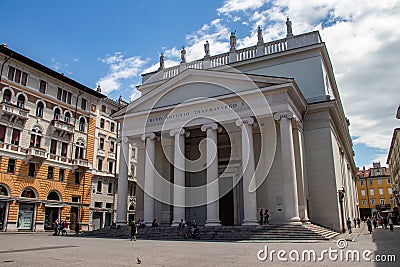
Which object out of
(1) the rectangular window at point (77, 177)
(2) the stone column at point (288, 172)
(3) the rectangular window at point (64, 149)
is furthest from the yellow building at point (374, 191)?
(3) the rectangular window at point (64, 149)

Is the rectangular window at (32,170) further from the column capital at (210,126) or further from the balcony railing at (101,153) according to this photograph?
the column capital at (210,126)

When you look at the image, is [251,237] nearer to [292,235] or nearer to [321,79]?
[292,235]

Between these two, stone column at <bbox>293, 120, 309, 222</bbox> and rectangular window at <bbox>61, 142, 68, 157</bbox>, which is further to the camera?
rectangular window at <bbox>61, 142, 68, 157</bbox>

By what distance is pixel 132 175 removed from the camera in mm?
49250

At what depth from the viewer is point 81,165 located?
130ft

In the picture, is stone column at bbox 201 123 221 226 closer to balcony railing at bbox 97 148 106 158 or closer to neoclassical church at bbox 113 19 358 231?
neoclassical church at bbox 113 19 358 231

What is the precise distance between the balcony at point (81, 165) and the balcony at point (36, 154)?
434 centimetres

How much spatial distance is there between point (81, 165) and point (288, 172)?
27.6 m

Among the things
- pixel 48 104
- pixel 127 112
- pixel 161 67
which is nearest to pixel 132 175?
pixel 48 104

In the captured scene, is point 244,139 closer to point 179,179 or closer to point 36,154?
point 179,179

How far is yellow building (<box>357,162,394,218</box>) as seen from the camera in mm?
80312

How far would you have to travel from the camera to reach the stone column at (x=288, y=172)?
19219 mm

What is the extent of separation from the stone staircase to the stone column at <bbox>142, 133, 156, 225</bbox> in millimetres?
1663

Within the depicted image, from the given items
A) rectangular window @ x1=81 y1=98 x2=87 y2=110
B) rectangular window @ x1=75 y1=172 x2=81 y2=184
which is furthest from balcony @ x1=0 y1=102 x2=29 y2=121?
rectangular window @ x1=75 y1=172 x2=81 y2=184
